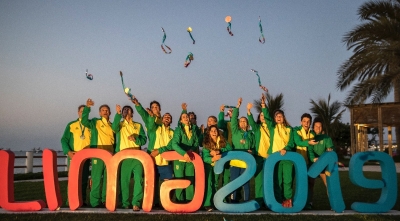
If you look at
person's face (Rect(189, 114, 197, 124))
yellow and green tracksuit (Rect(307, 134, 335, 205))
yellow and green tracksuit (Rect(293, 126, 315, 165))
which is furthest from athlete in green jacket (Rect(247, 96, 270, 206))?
person's face (Rect(189, 114, 197, 124))

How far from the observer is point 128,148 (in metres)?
8.37

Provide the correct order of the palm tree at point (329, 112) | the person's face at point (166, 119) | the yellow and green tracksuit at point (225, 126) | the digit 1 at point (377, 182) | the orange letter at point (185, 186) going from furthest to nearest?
the palm tree at point (329, 112)
the yellow and green tracksuit at point (225, 126)
the person's face at point (166, 119)
the digit 1 at point (377, 182)
the orange letter at point (185, 186)

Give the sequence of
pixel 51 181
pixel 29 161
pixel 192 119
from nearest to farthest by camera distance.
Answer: pixel 51 181 → pixel 192 119 → pixel 29 161

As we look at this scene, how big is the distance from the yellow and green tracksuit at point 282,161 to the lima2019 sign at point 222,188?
242 mm

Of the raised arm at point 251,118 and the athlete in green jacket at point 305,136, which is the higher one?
the raised arm at point 251,118

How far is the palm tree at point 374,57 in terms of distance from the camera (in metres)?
16.0

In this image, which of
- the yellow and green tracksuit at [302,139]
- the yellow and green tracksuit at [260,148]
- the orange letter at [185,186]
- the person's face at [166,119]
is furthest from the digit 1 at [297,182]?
the person's face at [166,119]

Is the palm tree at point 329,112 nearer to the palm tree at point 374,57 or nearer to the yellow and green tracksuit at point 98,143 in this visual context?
the palm tree at point 374,57

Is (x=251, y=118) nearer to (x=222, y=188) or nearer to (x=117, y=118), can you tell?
(x=222, y=188)

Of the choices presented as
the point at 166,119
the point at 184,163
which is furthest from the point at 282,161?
the point at 166,119

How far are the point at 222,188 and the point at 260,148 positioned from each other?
130 cm

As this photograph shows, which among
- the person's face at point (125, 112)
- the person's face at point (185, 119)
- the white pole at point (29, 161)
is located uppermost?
the person's face at point (125, 112)

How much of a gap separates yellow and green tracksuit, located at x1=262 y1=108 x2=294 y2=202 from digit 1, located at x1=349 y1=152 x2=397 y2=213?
3.74ft

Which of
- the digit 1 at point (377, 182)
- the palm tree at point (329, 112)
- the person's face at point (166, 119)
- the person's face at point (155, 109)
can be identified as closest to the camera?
the digit 1 at point (377, 182)
